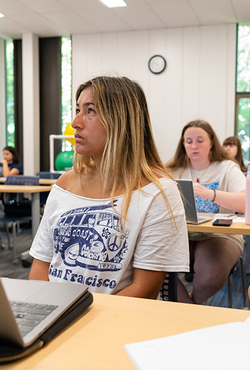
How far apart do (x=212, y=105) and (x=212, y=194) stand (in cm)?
471

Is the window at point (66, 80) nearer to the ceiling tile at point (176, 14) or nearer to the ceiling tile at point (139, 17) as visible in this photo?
the ceiling tile at point (139, 17)

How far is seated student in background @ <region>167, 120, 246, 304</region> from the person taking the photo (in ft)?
6.09

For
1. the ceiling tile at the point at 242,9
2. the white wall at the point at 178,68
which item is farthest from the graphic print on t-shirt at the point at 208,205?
the white wall at the point at 178,68

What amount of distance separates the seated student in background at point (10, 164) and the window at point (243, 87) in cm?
378

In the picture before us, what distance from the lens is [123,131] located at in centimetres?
106

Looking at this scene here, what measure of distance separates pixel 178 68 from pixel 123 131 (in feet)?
19.2

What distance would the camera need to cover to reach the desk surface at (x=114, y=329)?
0.49 metres

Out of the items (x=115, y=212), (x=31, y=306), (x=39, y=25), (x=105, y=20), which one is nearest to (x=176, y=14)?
(x=105, y=20)

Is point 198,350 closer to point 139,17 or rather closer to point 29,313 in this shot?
point 29,313

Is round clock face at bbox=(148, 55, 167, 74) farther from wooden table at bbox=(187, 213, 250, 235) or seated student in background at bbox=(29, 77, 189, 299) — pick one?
seated student in background at bbox=(29, 77, 189, 299)

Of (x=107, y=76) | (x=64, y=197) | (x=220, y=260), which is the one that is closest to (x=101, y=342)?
(x=64, y=197)

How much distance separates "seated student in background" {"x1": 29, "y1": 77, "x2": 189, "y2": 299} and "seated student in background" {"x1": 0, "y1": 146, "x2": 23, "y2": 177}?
5042mm

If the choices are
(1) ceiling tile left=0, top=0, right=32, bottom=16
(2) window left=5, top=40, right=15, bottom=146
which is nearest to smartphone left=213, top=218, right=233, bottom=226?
(1) ceiling tile left=0, top=0, right=32, bottom=16

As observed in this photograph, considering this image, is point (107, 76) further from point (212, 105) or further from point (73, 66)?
point (73, 66)
